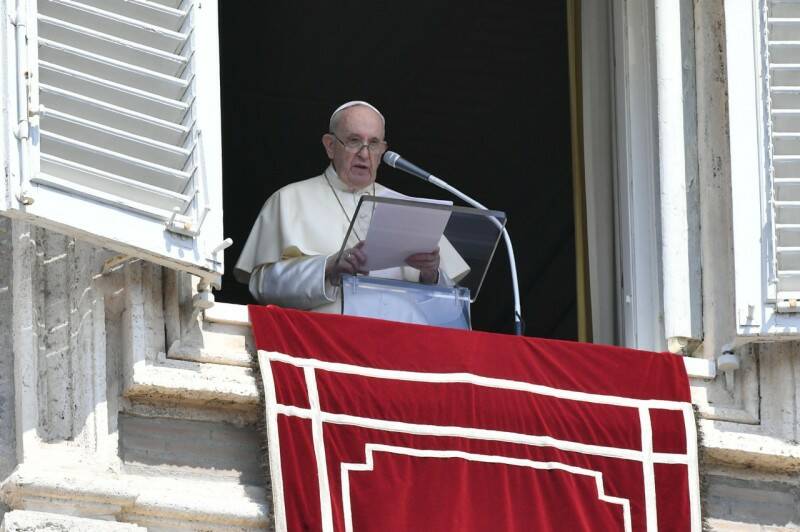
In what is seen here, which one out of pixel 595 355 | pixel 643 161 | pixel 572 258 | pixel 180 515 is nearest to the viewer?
pixel 180 515

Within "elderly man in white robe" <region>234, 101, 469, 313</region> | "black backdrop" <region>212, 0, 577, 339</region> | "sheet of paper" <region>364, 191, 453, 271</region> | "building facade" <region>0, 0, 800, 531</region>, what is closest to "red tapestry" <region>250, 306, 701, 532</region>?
"building facade" <region>0, 0, 800, 531</region>

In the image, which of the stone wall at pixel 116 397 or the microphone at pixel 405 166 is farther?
the microphone at pixel 405 166

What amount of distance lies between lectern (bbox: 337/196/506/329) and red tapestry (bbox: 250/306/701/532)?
1.15ft

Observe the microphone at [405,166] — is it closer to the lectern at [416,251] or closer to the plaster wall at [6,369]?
the lectern at [416,251]

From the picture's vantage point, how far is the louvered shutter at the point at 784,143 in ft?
29.5

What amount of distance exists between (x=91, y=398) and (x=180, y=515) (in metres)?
0.41

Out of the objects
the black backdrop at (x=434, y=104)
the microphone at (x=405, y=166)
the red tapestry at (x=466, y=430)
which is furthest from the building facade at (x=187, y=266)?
the black backdrop at (x=434, y=104)

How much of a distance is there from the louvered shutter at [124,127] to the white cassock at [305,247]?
2.49 ft

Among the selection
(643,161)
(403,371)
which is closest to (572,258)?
(643,161)

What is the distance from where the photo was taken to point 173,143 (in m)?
8.51

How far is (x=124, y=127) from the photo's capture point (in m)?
8.44

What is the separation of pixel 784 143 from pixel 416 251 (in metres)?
1.18

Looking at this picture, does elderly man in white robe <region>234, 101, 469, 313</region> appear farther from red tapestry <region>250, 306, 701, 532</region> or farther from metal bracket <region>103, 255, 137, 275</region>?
metal bracket <region>103, 255, 137, 275</region>

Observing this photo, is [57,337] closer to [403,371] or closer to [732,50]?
[403,371]
